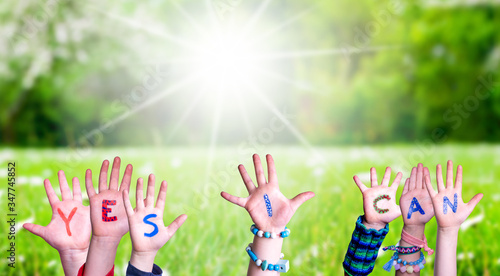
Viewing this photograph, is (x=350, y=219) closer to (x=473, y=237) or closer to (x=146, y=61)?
(x=473, y=237)

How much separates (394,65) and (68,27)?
29.9 feet

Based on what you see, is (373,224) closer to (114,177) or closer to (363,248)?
(363,248)

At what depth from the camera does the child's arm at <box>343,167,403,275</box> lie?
163cm

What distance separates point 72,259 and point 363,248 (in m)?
1.16

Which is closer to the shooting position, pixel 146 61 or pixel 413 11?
pixel 146 61

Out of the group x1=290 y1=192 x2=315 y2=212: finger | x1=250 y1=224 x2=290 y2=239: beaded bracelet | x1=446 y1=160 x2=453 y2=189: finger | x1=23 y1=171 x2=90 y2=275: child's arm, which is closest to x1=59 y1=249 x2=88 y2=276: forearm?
x1=23 y1=171 x2=90 y2=275: child's arm

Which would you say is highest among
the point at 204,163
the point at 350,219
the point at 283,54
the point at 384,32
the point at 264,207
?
the point at 384,32

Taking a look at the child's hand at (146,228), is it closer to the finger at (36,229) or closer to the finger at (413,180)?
the finger at (36,229)

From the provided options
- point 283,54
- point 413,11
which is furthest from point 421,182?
point 413,11

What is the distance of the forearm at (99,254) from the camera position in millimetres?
1582

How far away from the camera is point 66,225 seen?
1.69 m

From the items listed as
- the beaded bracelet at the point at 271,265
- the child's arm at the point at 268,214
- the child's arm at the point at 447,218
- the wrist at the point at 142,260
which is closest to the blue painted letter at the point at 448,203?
the child's arm at the point at 447,218

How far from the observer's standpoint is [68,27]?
34.6 ft

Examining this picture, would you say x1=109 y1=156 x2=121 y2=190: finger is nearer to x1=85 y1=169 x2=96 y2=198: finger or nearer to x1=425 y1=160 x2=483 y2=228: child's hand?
x1=85 y1=169 x2=96 y2=198: finger
